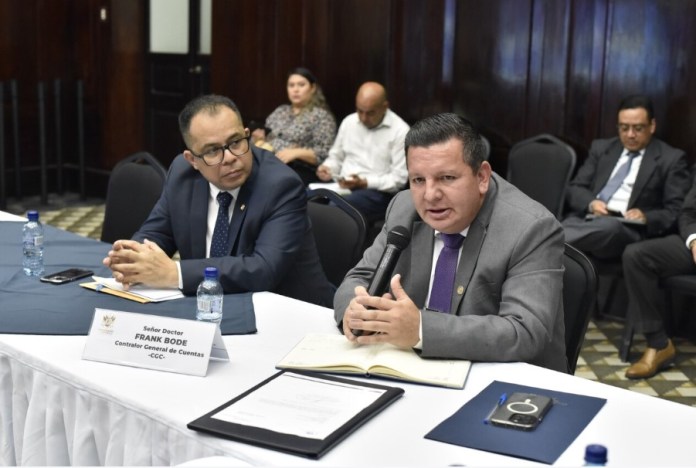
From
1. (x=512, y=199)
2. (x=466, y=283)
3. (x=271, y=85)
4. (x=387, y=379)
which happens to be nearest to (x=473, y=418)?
(x=387, y=379)

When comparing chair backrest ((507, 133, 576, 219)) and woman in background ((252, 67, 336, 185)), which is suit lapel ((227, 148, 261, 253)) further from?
woman in background ((252, 67, 336, 185))

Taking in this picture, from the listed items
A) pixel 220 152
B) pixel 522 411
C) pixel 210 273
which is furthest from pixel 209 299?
pixel 522 411

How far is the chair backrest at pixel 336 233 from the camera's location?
10.6 ft

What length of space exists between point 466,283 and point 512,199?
0.27 m

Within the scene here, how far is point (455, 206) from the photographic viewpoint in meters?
2.45

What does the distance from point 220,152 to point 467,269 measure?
1.00 meters

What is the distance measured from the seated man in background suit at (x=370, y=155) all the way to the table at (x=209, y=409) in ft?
11.4

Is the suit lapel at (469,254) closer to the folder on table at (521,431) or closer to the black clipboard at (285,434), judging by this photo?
the folder on table at (521,431)

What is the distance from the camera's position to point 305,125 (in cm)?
675

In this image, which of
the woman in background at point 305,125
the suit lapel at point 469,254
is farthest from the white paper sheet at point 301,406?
the woman in background at point 305,125

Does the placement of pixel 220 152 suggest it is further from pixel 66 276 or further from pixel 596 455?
pixel 596 455

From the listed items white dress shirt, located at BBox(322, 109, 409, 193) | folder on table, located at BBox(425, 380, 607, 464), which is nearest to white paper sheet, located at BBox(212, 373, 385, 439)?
folder on table, located at BBox(425, 380, 607, 464)

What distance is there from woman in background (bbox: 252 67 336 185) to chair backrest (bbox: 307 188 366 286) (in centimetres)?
327

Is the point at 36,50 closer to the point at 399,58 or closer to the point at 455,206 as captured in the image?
the point at 399,58
